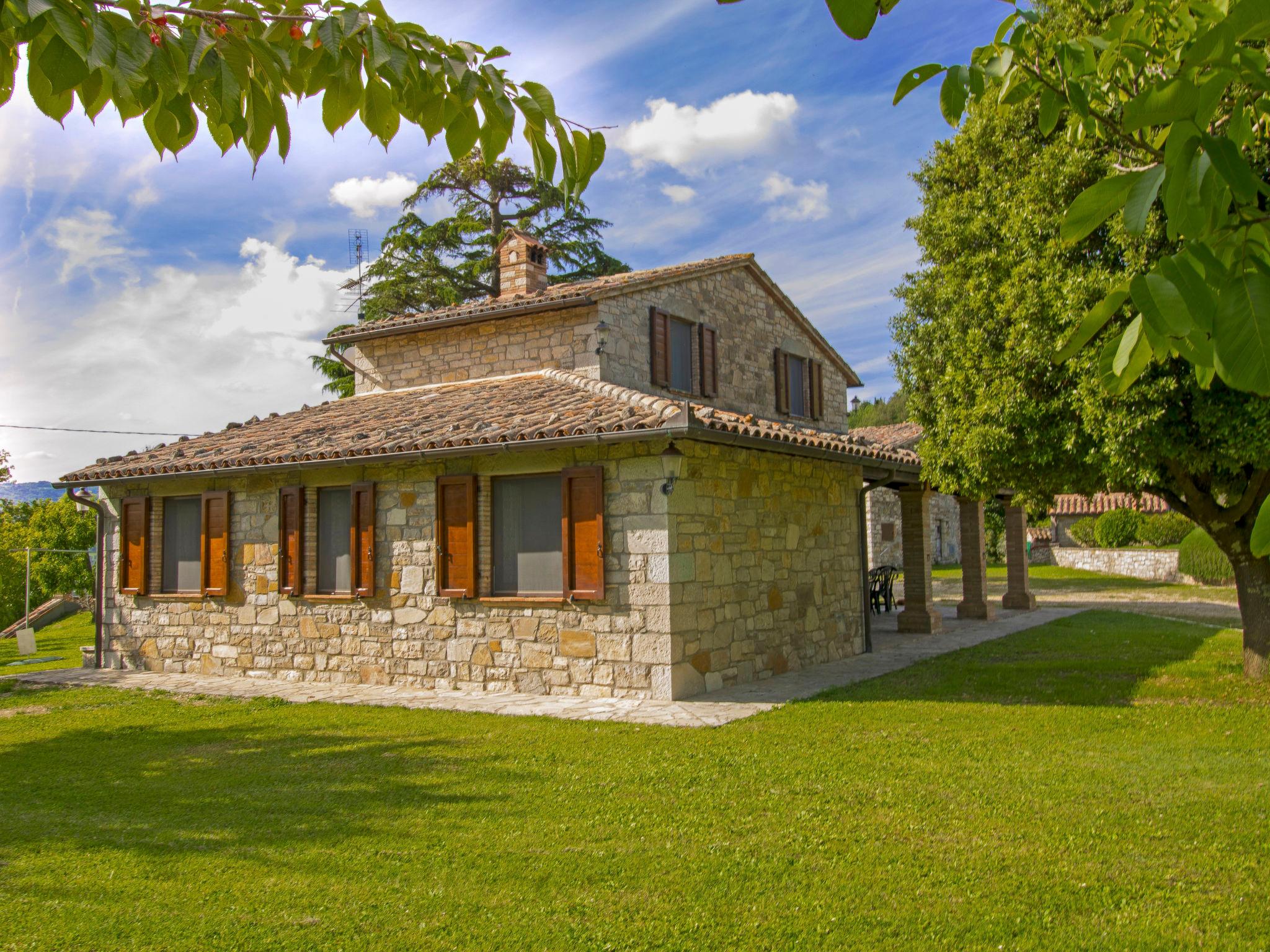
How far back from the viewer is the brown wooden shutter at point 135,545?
13.2 meters

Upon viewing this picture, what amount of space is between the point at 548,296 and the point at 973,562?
32.3 feet

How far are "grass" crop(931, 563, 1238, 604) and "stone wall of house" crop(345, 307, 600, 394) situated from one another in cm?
976

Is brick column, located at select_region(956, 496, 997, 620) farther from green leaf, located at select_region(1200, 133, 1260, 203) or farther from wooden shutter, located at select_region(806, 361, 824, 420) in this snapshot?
green leaf, located at select_region(1200, 133, 1260, 203)

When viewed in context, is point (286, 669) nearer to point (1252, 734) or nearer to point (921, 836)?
point (921, 836)

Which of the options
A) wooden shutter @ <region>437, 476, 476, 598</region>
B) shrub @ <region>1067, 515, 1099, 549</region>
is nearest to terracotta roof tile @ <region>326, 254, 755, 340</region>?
wooden shutter @ <region>437, 476, 476, 598</region>

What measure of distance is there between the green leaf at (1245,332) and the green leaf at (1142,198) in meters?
0.16

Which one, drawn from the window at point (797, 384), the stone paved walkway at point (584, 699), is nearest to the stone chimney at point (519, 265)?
the window at point (797, 384)

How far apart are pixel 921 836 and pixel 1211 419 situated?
5.36 metres

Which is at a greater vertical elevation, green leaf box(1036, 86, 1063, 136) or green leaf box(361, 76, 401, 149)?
green leaf box(361, 76, 401, 149)

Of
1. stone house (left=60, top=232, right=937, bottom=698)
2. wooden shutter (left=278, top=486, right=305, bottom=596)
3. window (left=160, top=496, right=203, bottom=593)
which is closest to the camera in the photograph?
stone house (left=60, top=232, right=937, bottom=698)

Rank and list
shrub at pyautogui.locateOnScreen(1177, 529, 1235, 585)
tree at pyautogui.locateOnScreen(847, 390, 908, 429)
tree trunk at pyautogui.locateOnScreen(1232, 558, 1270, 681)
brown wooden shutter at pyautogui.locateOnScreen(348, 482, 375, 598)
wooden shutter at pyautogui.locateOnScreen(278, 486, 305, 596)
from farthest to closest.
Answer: tree at pyautogui.locateOnScreen(847, 390, 908, 429) → shrub at pyautogui.locateOnScreen(1177, 529, 1235, 585) → wooden shutter at pyautogui.locateOnScreen(278, 486, 305, 596) → brown wooden shutter at pyautogui.locateOnScreen(348, 482, 375, 598) → tree trunk at pyautogui.locateOnScreen(1232, 558, 1270, 681)

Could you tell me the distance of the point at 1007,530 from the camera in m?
20.2

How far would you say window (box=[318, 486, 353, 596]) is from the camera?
38.4 feet

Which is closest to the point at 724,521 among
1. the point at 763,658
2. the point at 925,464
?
the point at 763,658
